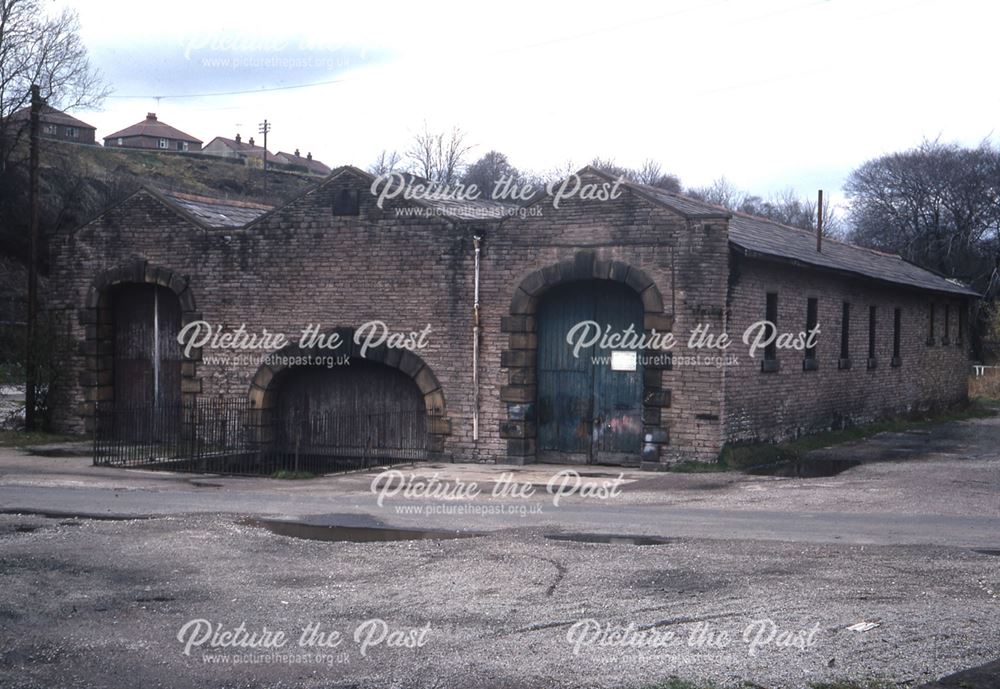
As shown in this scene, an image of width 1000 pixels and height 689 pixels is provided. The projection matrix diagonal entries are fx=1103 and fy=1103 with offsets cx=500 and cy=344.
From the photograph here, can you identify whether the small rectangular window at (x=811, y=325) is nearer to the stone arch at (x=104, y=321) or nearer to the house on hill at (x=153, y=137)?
the stone arch at (x=104, y=321)

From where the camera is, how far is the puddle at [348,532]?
490 inches

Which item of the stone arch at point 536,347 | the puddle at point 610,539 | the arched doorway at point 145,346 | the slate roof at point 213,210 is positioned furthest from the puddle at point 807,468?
the arched doorway at point 145,346

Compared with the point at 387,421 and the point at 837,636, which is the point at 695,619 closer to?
the point at 837,636

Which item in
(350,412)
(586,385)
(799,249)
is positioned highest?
(799,249)

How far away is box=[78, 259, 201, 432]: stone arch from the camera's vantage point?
74.3 feet

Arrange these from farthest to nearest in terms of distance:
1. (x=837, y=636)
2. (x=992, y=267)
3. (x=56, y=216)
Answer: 1. (x=992, y=267)
2. (x=56, y=216)
3. (x=837, y=636)

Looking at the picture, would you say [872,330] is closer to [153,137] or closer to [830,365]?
[830,365]

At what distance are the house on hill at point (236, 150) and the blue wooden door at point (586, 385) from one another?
70.6 m

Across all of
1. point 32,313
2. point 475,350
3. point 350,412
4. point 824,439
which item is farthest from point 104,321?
point 824,439

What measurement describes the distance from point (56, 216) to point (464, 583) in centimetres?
4469

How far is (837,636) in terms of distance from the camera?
809cm

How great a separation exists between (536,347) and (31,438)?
11.0m

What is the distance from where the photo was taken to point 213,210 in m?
24.4

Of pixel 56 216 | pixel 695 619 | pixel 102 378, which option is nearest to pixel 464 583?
pixel 695 619
